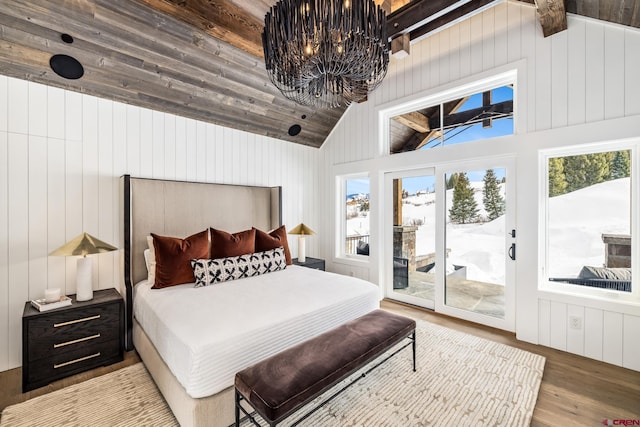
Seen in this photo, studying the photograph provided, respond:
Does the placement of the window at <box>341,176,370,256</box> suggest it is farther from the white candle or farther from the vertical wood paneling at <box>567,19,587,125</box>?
the white candle

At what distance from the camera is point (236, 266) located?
9.81 ft

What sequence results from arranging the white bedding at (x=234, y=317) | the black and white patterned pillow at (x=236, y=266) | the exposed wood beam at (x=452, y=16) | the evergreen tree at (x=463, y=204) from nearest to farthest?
the white bedding at (x=234, y=317), the exposed wood beam at (x=452, y=16), the black and white patterned pillow at (x=236, y=266), the evergreen tree at (x=463, y=204)

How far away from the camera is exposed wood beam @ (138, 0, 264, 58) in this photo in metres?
2.31

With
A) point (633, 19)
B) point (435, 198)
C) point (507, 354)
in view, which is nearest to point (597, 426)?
point (507, 354)

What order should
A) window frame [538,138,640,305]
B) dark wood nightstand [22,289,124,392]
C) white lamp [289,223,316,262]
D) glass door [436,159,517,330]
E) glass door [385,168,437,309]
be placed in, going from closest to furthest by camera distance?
dark wood nightstand [22,289,124,392]
window frame [538,138,640,305]
glass door [436,159,517,330]
glass door [385,168,437,309]
white lamp [289,223,316,262]

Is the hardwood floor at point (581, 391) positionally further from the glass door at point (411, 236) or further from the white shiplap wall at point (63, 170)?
the white shiplap wall at point (63, 170)

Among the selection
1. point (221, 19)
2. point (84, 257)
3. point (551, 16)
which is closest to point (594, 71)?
point (551, 16)

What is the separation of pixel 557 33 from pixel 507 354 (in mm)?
3126

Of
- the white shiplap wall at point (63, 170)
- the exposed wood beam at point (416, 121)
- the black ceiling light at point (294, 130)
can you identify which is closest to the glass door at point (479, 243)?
the exposed wood beam at point (416, 121)

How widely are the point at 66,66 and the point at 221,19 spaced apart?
1453mm

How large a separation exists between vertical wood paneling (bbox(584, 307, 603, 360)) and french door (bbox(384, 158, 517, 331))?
585 millimetres

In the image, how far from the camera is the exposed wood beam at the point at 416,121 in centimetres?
380

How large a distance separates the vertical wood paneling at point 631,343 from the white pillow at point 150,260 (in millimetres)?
4254

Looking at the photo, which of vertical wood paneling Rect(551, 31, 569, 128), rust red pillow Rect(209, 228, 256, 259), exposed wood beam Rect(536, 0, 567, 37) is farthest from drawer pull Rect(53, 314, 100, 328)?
exposed wood beam Rect(536, 0, 567, 37)
